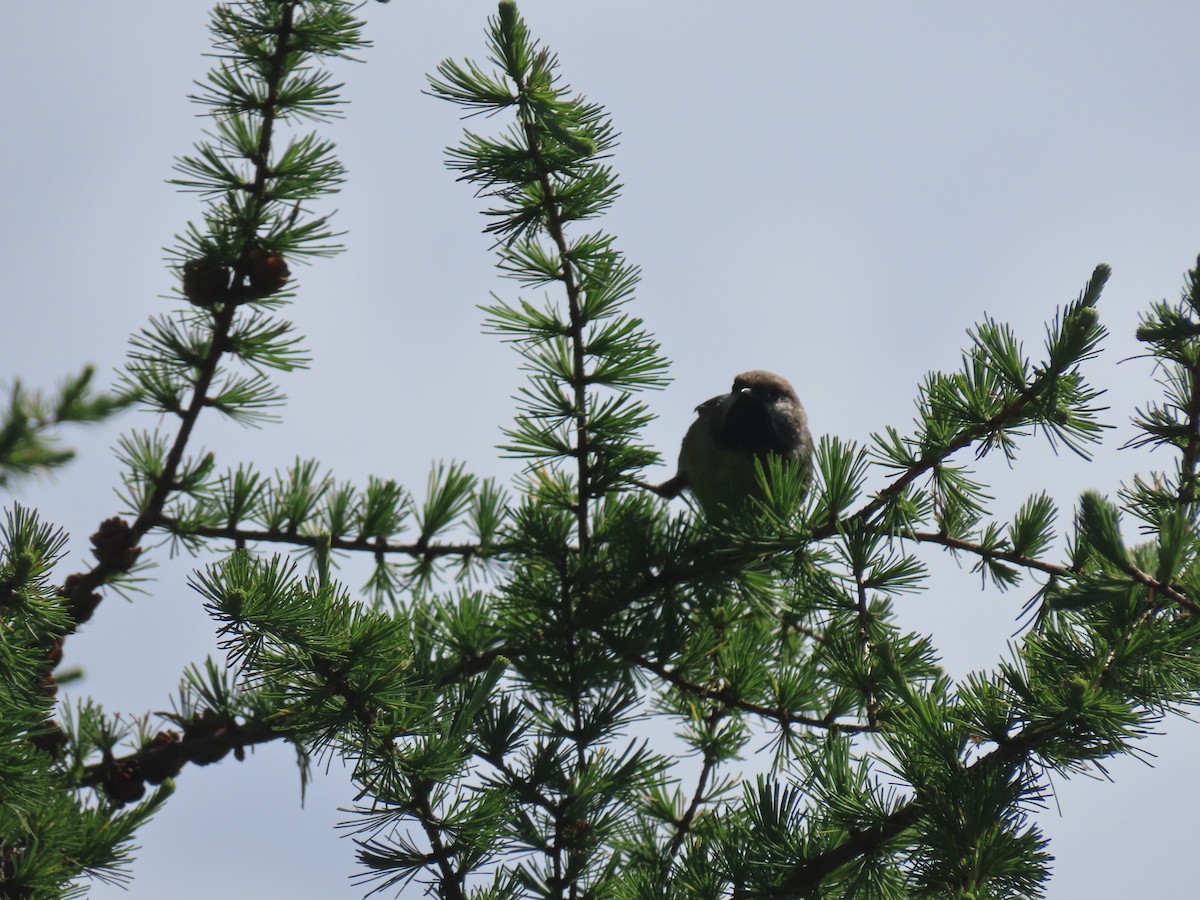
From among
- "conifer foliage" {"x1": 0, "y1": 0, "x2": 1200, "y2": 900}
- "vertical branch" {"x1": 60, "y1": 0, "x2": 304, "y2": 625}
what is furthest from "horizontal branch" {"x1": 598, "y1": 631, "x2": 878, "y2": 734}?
"vertical branch" {"x1": 60, "y1": 0, "x2": 304, "y2": 625}

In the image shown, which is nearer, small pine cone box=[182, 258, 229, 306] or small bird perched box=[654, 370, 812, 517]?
small pine cone box=[182, 258, 229, 306]

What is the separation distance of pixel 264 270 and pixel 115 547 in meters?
0.70

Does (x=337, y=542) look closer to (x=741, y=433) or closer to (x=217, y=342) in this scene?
(x=217, y=342)

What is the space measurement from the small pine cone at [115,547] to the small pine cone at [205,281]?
540 millimetres

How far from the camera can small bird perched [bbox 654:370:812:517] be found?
3.11 metres

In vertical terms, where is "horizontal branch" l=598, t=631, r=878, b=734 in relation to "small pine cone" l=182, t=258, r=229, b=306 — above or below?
below

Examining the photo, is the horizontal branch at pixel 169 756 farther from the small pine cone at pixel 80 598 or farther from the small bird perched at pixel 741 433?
the small bird perched at pixel 741 433

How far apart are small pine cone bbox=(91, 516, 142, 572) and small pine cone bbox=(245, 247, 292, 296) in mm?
617

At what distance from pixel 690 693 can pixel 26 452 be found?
5.59 feet

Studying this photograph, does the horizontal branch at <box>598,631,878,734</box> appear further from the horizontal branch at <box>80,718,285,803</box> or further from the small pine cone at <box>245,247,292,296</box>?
the small pine cone at <box>245,247,292,296</box>

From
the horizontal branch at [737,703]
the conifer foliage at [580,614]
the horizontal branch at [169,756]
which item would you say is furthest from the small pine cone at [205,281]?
the horizontal branch at [737,703]

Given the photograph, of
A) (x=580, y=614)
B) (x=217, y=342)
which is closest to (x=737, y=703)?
(x=580, y=614)

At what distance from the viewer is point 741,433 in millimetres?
3141

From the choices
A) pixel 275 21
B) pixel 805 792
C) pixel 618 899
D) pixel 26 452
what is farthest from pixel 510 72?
pixel 618 899
